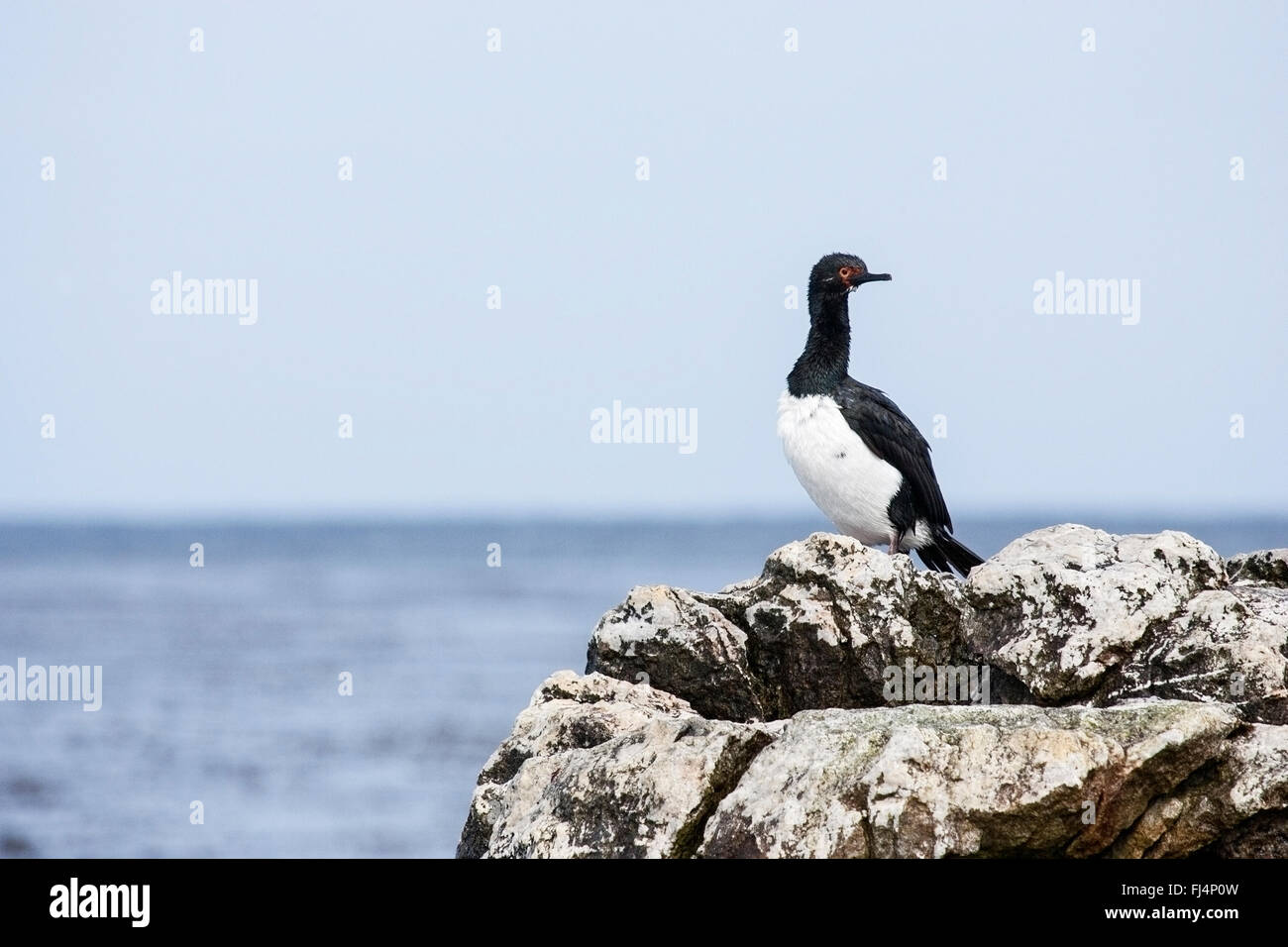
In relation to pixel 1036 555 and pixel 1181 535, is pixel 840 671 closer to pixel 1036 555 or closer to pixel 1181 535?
pixel 1036 555

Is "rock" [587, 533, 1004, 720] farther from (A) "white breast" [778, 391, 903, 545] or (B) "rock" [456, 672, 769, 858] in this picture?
(A) "white breast" [778, 391, 903, 545]

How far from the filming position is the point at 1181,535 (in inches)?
272

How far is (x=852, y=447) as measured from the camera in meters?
10.6

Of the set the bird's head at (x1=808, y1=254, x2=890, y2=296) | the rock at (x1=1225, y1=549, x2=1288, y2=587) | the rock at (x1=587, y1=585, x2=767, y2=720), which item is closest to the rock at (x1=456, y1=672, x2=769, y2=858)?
the rock at (x1=587, y1=585, x2=767, y2=720)

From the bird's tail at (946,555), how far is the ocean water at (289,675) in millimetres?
10982

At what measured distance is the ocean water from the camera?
22172 mm

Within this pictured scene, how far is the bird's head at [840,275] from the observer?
11117 mm

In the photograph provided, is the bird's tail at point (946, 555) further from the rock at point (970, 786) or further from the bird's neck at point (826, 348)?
the rock at point (970, 786)

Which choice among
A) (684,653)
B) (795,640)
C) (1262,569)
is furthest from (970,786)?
(1262,569)

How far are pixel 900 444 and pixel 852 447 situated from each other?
1.06 feet

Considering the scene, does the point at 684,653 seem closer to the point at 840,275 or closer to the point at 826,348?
the point at 826,348

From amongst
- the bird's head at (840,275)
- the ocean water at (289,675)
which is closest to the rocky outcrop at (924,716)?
the bird's head at (840,275)

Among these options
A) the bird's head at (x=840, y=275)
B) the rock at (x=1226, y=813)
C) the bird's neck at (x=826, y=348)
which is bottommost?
the rock at (x=1226, y=813)

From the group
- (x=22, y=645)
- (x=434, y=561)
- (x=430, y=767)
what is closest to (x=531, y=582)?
(x=434, y=561)
